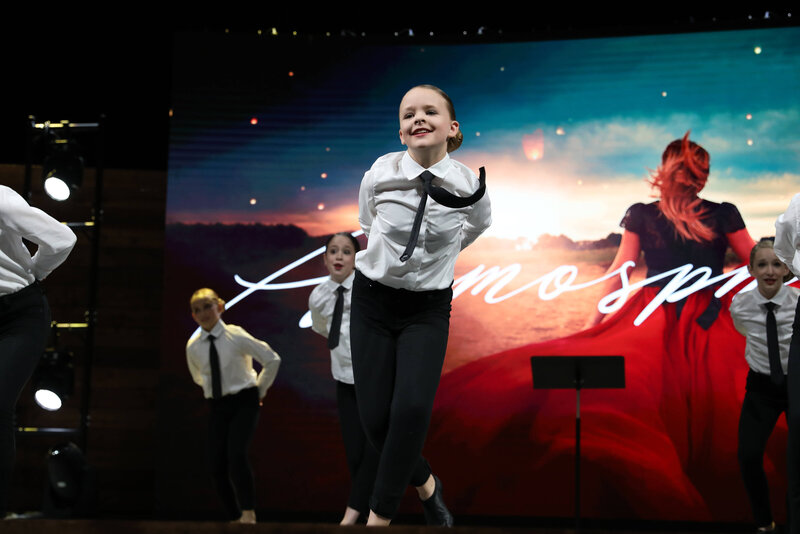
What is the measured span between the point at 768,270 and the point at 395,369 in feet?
8.62

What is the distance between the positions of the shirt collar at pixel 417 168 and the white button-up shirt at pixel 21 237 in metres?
1.12

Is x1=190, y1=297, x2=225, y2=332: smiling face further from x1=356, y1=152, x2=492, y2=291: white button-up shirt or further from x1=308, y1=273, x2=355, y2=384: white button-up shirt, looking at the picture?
x1=356, y1=152, x2=492, y2=291: white button-up shirt

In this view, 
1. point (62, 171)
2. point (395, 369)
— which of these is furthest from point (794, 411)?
point (62, 171)

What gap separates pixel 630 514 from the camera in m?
5.56

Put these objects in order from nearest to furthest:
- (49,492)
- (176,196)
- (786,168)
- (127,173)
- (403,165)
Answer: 1. (403,165)
2. (49,492)
3. (786,168)
4. (176,196)
5. (127,173)

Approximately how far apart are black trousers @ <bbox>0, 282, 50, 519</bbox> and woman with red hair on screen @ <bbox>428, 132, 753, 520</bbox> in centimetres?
355

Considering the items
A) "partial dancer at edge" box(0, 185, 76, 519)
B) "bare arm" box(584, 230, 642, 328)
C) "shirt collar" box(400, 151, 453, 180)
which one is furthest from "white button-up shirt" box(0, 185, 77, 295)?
"bare arm" box(584, 230, 642, 328)

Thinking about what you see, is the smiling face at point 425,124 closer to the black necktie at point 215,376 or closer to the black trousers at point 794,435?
the black trousers at point 794,435

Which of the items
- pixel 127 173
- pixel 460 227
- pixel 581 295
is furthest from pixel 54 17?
pixel 460 227

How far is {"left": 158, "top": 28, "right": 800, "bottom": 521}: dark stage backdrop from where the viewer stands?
5598 millimetres

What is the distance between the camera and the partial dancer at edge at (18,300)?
2.53 metres

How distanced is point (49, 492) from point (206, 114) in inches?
115

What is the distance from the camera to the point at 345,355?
413 cm

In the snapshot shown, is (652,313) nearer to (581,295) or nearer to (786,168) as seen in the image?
(581,295)
